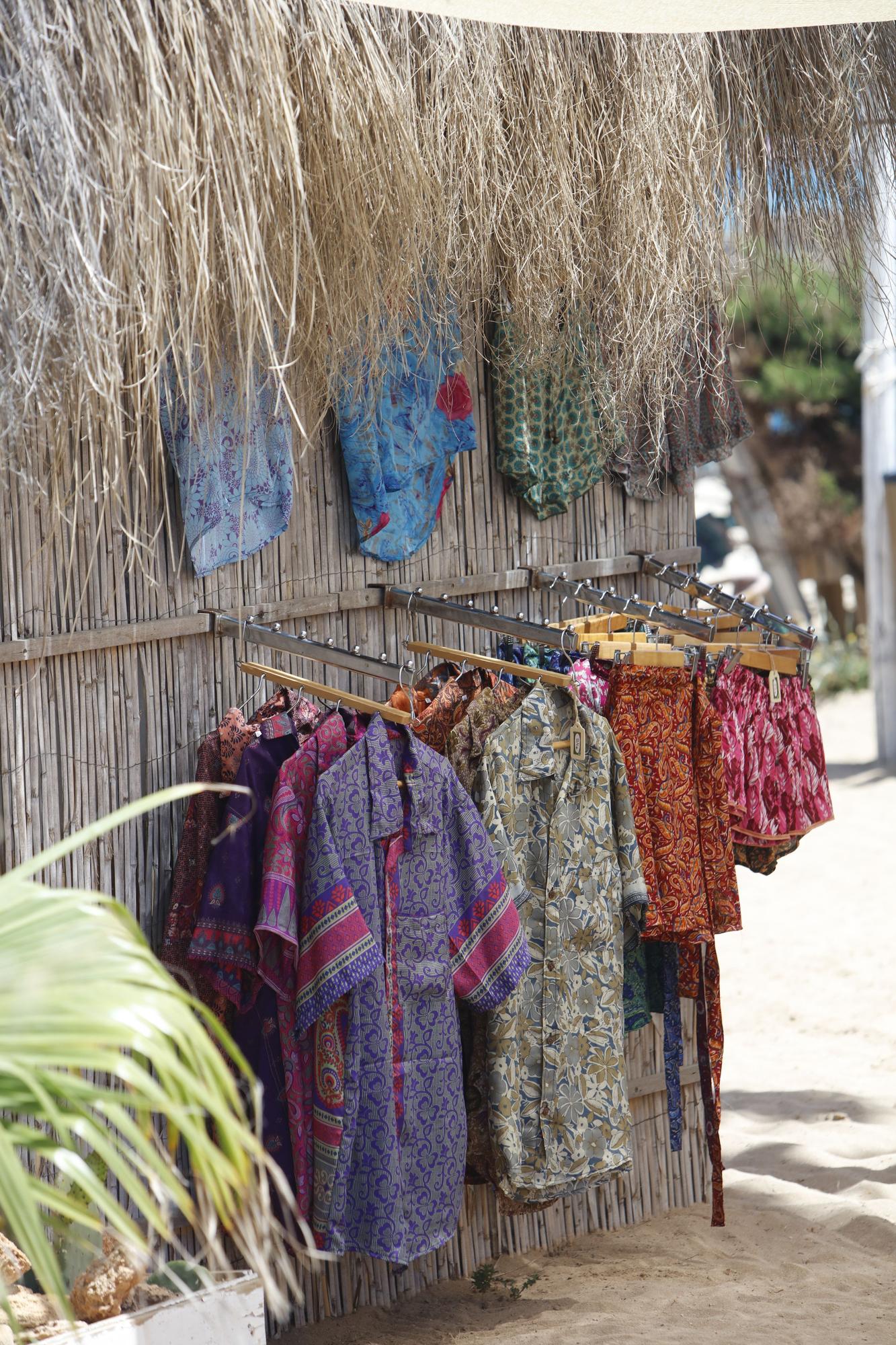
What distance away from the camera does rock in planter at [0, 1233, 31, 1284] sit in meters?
2.13

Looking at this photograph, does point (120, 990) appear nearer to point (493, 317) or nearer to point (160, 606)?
point (160, 606)

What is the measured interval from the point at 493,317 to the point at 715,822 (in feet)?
3.93

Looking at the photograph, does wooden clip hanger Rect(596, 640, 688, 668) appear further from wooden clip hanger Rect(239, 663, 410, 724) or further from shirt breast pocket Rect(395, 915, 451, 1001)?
shirt breast pocket Rect(395, 915, 451, 1001)

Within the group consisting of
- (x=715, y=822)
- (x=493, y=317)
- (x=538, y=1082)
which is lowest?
(x=538, y=1082)

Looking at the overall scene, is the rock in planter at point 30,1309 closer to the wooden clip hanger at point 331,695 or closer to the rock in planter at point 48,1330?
the rock in planter at point 48,1330

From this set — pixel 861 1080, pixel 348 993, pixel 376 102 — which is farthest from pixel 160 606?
pixel 861 1080

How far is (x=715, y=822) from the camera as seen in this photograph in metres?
3.11

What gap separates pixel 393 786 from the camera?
2654 millimetres

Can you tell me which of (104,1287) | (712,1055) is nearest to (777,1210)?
(712,1055)

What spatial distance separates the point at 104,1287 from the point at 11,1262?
16 cm

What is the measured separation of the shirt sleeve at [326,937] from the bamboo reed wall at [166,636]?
344 millimetres

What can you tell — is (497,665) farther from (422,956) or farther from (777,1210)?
(777,1210)

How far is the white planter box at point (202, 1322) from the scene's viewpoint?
209cm

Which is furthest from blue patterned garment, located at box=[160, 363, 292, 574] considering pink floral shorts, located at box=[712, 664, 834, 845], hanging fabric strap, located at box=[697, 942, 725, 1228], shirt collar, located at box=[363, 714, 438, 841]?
hanging fabric strap, located at box=[697, 942, 725, 1228]
